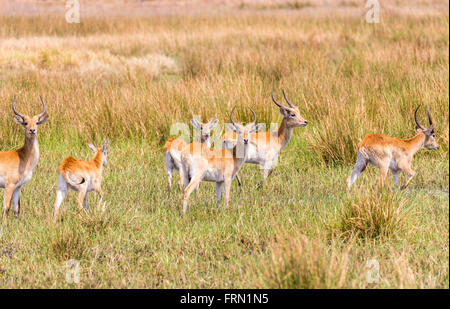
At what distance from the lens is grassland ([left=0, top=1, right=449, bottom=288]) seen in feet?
17.0

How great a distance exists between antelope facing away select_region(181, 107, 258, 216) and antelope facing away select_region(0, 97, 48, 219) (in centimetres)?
140

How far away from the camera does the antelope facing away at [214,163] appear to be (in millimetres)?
6469

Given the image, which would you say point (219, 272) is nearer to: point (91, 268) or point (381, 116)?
point (91, 268)

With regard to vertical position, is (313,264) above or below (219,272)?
above

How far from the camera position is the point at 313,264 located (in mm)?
4434

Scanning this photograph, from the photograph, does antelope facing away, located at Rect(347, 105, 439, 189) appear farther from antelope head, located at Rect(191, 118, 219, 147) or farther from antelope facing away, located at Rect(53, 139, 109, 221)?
antelope facing away, located at Rect(53, 139, 109, 221)

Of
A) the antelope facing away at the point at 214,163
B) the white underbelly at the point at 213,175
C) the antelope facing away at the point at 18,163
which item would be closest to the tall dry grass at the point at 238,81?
the antelope facing away at the point at 214,163

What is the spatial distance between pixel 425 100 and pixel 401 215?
427 centimetres

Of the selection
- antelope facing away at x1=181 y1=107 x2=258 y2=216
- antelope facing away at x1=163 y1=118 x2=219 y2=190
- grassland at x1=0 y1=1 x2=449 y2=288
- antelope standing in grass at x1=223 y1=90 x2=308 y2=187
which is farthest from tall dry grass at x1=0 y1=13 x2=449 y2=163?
antelope facing away at x1=181 y1=107 x2=258 y2=216

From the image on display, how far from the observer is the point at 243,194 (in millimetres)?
7344

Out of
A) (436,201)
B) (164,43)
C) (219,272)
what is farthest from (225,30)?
(219,272)

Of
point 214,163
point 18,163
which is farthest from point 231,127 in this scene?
point 18,163

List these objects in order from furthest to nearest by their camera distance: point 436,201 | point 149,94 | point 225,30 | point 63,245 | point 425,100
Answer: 1. point 225,30
2. point 149,94
3. point 425,100
4. point 436,201
5. point 63,245

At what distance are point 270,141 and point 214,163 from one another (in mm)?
1701
